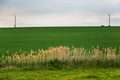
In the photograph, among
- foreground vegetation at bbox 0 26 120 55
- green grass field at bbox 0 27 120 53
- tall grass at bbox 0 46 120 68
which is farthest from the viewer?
green grass field at bbox 0 27 120 53

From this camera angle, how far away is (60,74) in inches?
895

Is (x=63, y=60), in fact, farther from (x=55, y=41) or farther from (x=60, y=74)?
(x=55, y=41)

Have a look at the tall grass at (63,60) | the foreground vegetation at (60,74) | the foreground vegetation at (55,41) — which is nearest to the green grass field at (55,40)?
the foreground vegetation at (55,41)

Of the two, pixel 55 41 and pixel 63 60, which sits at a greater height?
pixel 55 41

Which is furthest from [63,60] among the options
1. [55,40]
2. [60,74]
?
[55,40]

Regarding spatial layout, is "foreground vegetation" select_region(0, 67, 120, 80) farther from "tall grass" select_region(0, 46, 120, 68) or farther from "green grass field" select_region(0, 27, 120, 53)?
"green grass field" select_region(0, 27, 120, 53)

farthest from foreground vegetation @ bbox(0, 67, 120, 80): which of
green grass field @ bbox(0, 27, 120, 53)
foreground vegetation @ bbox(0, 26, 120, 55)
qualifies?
green grass field @ bbox(0, 27, 120, 53)

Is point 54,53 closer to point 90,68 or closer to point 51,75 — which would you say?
point 90,68

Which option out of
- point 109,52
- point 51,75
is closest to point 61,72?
point 51,75

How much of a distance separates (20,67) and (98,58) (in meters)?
5.05

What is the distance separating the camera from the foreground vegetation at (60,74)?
21147 mm

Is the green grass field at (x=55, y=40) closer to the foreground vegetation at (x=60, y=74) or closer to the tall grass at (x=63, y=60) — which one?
the tall grass at (x=63, y=60)

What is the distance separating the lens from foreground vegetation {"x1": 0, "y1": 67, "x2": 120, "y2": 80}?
69.4ft

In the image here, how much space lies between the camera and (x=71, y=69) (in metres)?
25.0
